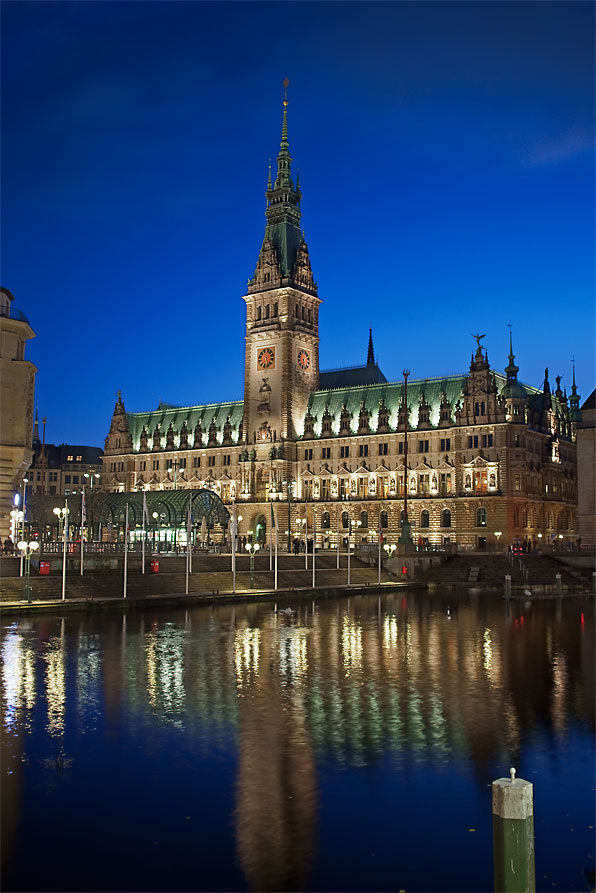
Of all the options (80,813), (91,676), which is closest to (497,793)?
(80,813)

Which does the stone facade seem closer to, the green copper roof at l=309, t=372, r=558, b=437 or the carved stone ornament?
the green copper roof at l=309, t=372, r=558, b=437

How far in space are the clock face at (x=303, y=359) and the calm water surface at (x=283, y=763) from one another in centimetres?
11682

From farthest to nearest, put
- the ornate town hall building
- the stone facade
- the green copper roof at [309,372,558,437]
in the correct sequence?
the green copper roof at [309,372,558,437] → the ornate town hall building → the stone facade

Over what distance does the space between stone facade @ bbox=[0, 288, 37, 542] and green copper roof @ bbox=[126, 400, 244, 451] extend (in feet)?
318

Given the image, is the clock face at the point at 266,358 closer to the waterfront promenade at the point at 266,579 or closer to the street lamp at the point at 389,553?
the waterfront promenade at the point at 266,579

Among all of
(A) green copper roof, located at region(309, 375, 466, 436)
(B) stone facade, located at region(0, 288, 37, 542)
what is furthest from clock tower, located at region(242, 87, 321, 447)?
(B) stone facade, located at region(0, 288, 37, 542)

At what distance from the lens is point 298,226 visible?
162375 millimetres

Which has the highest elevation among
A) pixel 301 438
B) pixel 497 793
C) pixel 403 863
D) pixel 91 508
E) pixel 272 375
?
pixel 272 375

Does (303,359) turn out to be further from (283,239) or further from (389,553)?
(389,553)

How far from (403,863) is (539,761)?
23.4 feet

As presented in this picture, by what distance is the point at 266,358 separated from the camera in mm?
153750

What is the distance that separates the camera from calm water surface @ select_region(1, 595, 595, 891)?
1452 centimetres

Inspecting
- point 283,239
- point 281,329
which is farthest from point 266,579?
point 283,239

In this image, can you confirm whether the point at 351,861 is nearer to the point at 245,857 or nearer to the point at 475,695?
the point at 245,857
